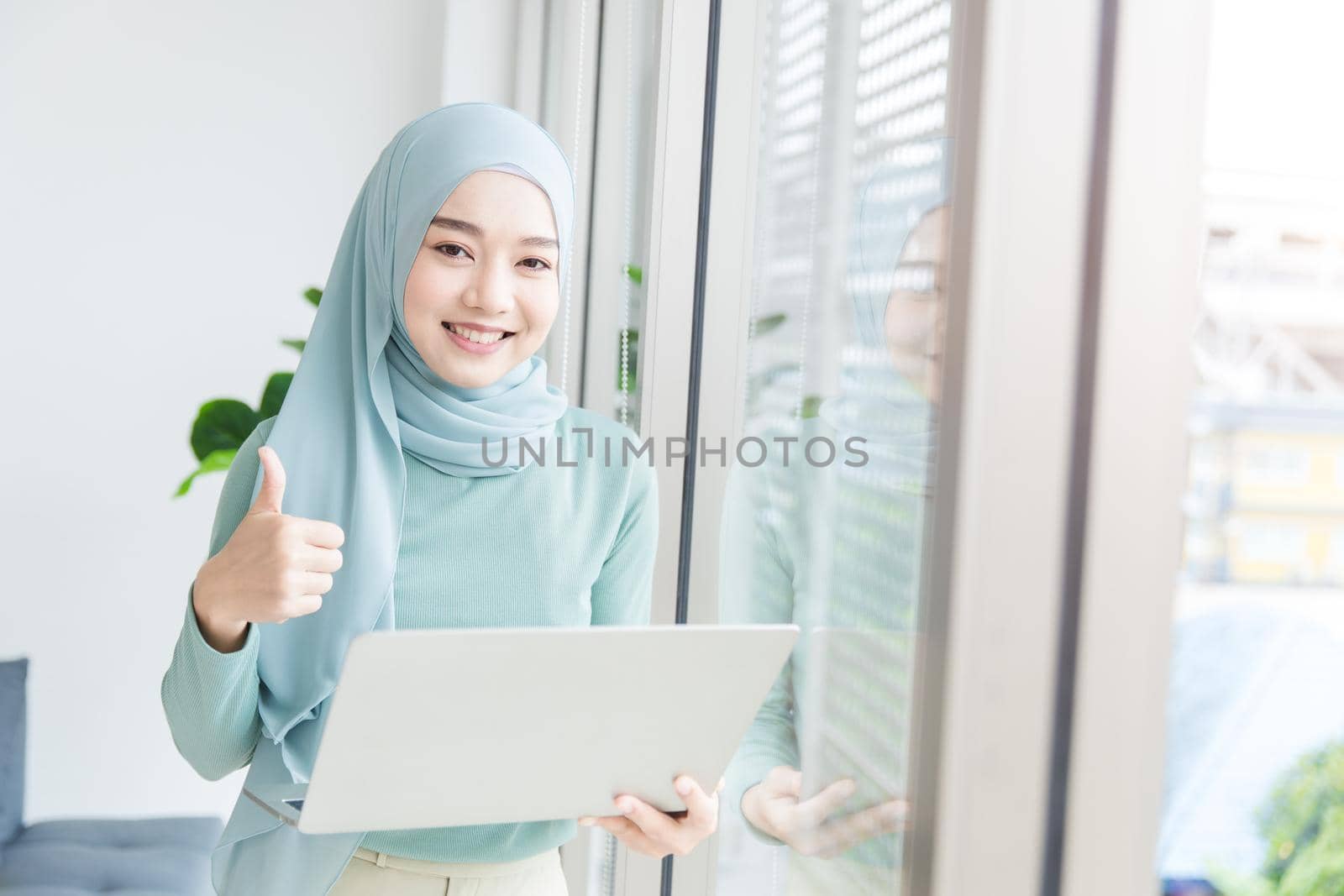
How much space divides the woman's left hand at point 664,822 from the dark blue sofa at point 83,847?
1726 millimetres

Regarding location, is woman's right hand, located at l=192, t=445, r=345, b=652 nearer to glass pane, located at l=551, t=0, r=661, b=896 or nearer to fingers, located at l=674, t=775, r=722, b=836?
fingers, located at l=674, t=775, r=722, b=836

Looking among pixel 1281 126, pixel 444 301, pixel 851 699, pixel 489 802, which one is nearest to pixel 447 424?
pixel 444 301

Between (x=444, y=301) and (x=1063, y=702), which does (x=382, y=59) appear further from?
Answer: (x=1063, y=702)

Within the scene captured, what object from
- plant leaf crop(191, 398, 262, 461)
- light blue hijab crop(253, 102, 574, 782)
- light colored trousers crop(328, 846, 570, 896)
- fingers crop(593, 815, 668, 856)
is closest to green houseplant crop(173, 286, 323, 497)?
plant leaf crop(191, 398, 262, 461)

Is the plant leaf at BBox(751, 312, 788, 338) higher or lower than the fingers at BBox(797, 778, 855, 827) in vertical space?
higher

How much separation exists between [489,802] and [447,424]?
42 cm

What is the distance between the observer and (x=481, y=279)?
3.49 ft

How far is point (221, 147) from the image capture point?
114 inches

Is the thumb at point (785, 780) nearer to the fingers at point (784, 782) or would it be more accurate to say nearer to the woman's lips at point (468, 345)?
the fingers at point (784, 782)

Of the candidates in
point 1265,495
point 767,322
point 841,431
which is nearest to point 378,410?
point 767,322

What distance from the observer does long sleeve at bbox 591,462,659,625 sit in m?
1.16

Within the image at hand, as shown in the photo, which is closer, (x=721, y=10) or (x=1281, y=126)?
(x=1281, y=126)

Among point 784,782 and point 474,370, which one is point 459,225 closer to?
point 474,370

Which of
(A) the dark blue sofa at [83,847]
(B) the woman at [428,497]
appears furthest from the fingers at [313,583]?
(A) the dark blue sofa at [83,847]
